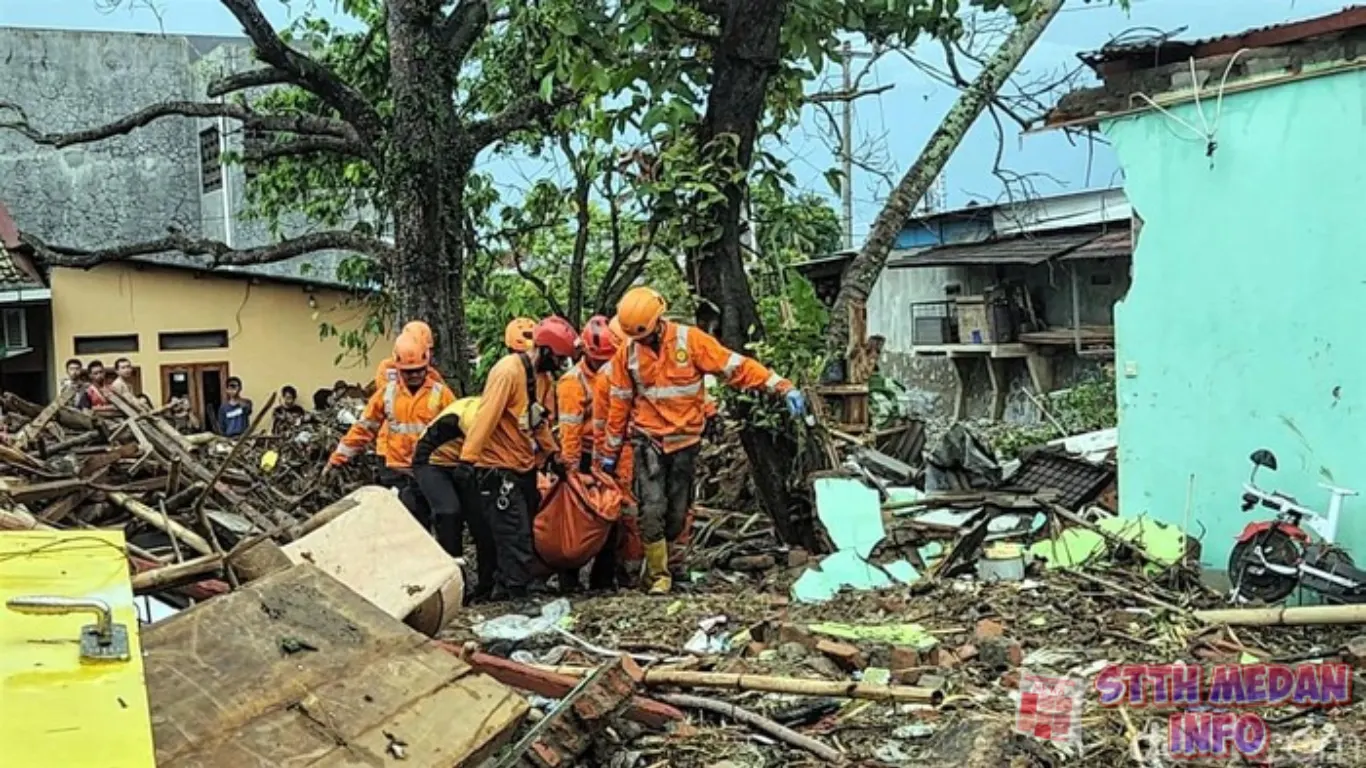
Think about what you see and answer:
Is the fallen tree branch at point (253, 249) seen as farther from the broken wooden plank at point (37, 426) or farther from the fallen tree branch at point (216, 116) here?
the broken wooden plank at point (37, 426)

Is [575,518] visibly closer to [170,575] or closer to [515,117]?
[170,575]

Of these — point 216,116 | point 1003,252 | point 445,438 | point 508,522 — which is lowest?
point 508,522

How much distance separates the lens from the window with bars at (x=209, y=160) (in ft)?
73.3

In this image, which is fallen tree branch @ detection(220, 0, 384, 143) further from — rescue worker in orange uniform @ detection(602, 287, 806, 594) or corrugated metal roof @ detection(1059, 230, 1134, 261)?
corrugated metal roof @ detection(1059, 230, 1134, 261)

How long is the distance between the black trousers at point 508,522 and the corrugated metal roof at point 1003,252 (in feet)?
37.6

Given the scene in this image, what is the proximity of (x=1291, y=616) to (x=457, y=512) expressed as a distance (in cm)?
436

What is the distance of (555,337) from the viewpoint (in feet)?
25.3

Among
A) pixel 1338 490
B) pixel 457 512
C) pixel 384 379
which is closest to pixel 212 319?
pixel 384 379

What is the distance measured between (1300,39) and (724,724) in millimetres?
4617

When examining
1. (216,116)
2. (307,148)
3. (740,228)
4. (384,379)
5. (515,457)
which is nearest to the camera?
(515,457)

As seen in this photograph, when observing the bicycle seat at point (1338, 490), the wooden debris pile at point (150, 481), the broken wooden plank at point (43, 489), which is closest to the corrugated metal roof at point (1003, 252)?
the wooden debris pile at point (150, 481)

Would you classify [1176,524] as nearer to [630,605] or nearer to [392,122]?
[630,605]

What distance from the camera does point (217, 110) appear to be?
1178 centimetres

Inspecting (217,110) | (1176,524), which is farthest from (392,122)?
(1176,524)
